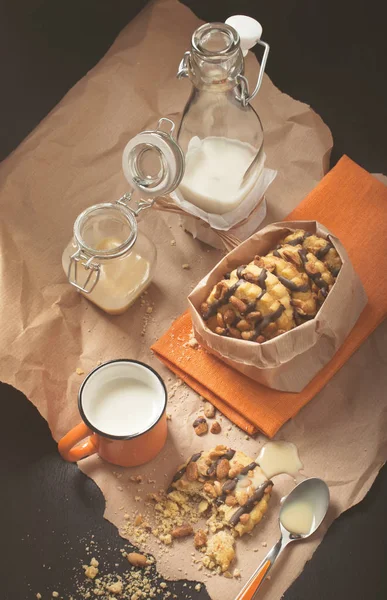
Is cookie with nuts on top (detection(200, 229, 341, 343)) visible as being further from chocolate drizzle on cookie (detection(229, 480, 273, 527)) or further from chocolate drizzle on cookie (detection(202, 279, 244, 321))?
chocolate drizzle on cookie (detection(229, 480, 273, 527))

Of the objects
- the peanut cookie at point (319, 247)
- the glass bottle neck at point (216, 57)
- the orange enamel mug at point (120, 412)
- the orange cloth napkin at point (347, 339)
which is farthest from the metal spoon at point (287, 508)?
the glass bottle neck at point (216, 57)

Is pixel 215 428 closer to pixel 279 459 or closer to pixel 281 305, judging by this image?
pixel 279 459

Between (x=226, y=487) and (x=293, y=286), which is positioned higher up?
(x=293, y=286)

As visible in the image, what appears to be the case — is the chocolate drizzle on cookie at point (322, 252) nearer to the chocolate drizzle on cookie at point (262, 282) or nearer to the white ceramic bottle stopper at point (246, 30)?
the chocolate drizzle on cookie at point (262, 282)

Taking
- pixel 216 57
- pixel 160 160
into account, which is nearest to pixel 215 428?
pixel 160 160

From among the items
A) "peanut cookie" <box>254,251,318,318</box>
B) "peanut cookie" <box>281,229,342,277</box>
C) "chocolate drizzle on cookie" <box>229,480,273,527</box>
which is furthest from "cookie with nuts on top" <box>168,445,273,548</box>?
"peanut cookie" <box>281,229,342,277</box>
